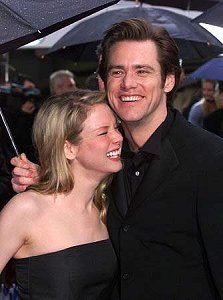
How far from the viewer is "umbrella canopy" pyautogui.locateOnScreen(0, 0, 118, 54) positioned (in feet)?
9.02

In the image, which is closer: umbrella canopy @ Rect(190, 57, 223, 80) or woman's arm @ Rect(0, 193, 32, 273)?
woman's arm @ Rect(0, 193, 32, 273)

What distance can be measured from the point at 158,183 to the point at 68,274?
0.55 metres

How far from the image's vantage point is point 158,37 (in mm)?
3043

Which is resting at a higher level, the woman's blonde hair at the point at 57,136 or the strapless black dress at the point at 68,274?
the woman's blonde hair at the point at 57,136

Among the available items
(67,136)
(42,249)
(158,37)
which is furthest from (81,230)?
(158,37)

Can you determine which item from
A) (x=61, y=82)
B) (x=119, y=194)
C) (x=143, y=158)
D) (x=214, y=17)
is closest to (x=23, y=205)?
(x=119, y=194)

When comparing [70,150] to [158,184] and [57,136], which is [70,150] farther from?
[158,184]

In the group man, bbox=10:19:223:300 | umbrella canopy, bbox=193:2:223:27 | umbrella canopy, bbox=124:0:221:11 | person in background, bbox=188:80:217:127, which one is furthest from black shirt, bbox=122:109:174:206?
umbrella canopy, bbox=124:0:221:11

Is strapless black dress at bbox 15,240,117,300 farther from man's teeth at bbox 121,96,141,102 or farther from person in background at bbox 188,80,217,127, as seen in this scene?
person in background at bbox 188,80,217,127

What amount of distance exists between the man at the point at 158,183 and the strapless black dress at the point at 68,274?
0.35 ft

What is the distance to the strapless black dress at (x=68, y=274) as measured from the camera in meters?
2.86

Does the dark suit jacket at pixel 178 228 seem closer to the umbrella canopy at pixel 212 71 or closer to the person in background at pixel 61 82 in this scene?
the umbrella canopy at pixel 212 71

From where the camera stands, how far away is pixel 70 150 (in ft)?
9.94


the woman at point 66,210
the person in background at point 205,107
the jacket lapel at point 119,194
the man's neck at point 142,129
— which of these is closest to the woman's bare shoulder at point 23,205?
the woman at point 66,210
